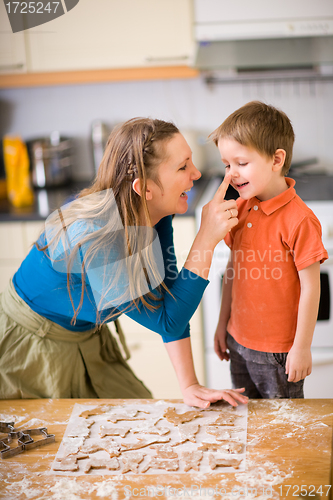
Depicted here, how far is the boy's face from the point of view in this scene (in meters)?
0.75

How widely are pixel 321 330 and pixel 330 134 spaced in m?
0.83

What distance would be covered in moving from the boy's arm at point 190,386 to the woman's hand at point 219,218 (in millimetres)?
226

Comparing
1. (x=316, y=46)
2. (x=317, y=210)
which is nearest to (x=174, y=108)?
(x=316, y=46)

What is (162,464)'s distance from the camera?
67 cm

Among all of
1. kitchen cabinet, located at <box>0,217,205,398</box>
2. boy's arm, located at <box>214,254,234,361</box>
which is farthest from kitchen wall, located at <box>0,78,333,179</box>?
boy's arm, located at <box>214,254,234,361</box>

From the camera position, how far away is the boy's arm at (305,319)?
77cm

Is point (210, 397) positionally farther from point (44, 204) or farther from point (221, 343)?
point (44, 204)

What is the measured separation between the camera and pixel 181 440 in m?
0.72

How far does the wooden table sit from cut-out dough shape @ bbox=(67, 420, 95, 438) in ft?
0.06

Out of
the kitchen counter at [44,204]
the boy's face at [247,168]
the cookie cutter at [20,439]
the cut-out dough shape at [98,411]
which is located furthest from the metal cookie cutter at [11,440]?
the kitchen counter at [44,204]

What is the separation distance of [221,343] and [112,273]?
11.3 inches

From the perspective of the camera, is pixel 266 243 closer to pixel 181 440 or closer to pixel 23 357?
pixel 181 440

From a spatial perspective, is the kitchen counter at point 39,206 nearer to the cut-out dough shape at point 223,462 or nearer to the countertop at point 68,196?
the countertop at point 68,196

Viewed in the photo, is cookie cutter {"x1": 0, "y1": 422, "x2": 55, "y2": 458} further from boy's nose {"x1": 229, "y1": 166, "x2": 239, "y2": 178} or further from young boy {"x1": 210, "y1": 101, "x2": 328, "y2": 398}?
boy's nose {"x1": 229, "y1": 166, "x2": 239, "y2": 178}
